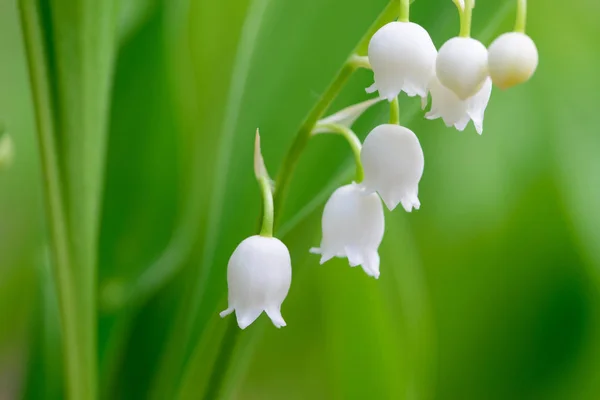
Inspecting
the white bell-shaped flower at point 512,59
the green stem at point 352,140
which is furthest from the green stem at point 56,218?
the white bell-shaped flower at point 512,59

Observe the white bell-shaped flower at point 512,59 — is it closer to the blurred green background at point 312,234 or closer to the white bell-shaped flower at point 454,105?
the white bell-shaped flower at point 454,105

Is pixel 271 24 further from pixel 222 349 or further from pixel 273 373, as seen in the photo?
pixel 273 373

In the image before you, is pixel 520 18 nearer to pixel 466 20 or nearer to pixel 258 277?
pixel 466 20

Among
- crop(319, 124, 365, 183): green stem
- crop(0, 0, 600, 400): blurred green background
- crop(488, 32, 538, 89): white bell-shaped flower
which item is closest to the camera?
crop(488, 32, 538, 89): white bell-shaped flower

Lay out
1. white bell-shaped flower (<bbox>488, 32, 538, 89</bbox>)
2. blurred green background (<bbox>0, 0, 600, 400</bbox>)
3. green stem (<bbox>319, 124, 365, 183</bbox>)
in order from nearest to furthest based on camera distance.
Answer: white bell-shaped flower (<bbox>488, 32, 538, 89</bbox>) < green stem (<bbox>319, 124, 365, 183</bbox>) < blurred green background (<bbox>0, 0, 600, 400</bbox>)

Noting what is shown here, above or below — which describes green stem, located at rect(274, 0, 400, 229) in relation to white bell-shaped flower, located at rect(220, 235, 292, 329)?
above

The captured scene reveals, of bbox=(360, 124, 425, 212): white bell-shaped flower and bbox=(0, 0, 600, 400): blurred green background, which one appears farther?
bbox=(0, 0, 600, 400): blurred green background

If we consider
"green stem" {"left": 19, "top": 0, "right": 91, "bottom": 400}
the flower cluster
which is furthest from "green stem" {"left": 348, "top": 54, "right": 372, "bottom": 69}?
"green stem" {"left": 19, "top": 0, "right": 91, "bottom": 400}

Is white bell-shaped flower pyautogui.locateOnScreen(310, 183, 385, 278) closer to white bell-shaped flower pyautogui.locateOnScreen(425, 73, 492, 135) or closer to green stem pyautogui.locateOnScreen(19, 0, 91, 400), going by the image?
white bell-shaped flower pyautogui.locateOnScreen(425, 73, 492, 135)
